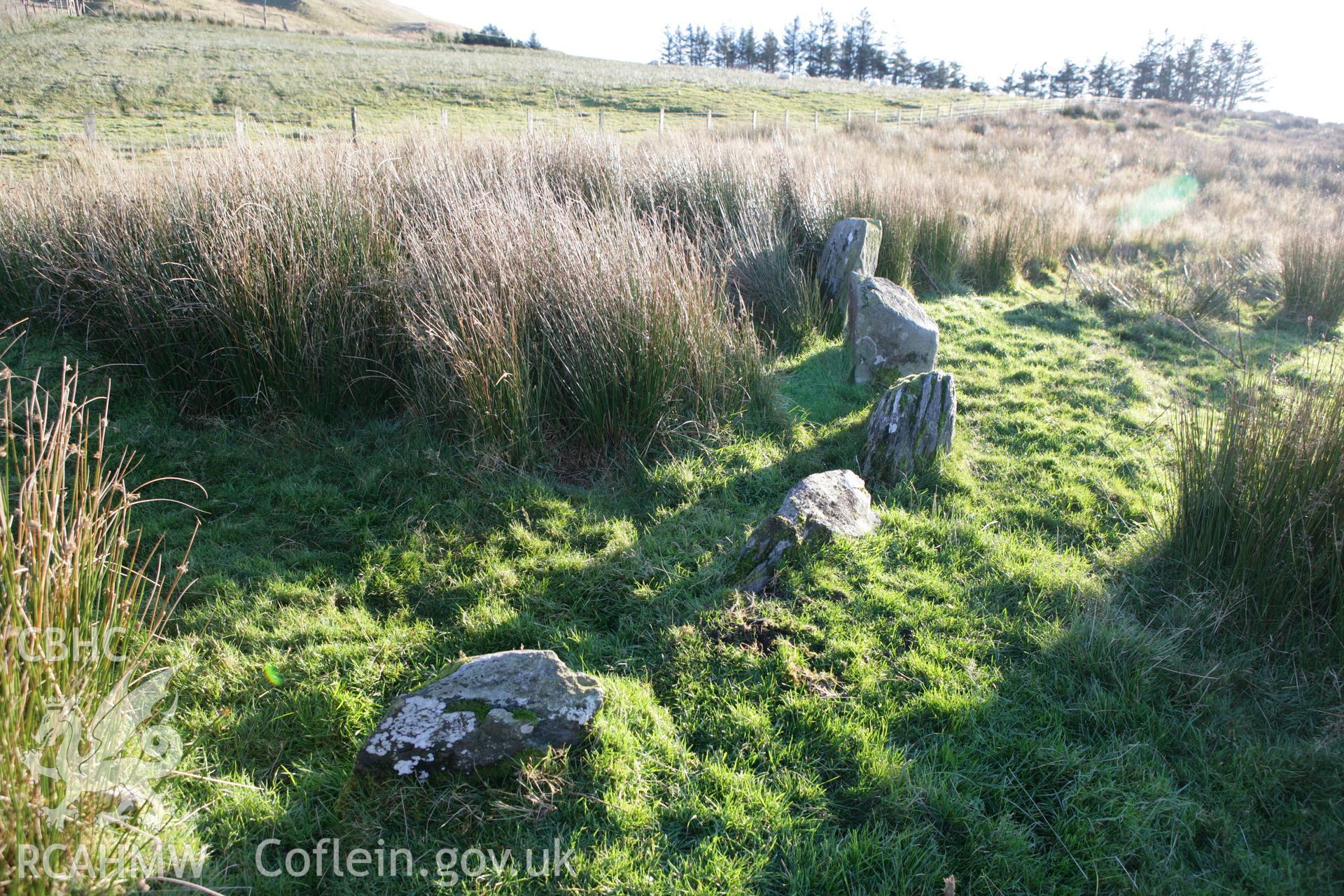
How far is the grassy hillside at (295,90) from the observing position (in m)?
17.9

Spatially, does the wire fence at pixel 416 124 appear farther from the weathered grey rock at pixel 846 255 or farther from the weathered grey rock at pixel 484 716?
the weathered grey rock at pixel 484 716

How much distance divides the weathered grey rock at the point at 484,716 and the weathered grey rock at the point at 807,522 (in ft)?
3.93

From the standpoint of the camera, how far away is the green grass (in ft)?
7.93

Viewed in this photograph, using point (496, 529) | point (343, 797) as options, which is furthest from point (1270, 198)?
point (343, 797)

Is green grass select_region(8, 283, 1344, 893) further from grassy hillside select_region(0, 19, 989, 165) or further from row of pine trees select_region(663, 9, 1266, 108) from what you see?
row of pine trees select_region(663, 9, 1266, 108)

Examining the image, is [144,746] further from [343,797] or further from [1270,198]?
[1270,198]

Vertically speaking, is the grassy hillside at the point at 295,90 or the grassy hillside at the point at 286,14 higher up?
the grassy hillside at the point at 286,14

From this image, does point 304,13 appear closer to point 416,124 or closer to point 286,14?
point 286,14

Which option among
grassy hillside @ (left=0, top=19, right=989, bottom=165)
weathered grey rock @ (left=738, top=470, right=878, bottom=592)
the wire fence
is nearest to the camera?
weathered grey rock @ (left=738, top=470, right=878, bottom=592)

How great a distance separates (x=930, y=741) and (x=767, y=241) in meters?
5.96

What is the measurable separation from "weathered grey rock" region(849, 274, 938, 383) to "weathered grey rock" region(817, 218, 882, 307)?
888 millimetres

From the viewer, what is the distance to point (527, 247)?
520 centimetres

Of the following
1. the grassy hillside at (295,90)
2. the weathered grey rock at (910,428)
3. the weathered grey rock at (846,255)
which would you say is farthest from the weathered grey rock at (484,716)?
the grassy hillside at (295,90)

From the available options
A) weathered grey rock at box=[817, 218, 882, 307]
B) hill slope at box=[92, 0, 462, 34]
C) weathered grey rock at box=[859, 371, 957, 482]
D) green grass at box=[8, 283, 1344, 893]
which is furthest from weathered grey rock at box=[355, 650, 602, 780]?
hill slope at box=[92, 0, 462, 34]
